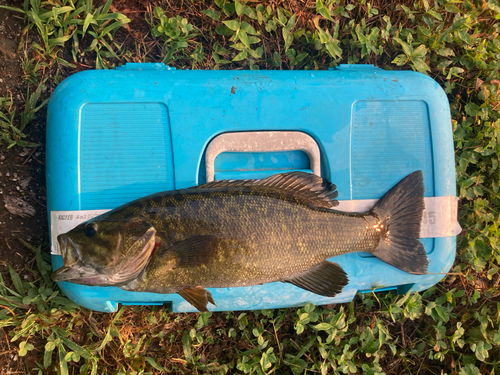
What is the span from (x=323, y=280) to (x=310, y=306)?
572 mm

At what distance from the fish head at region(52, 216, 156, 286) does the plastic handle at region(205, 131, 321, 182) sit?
2.27 ft

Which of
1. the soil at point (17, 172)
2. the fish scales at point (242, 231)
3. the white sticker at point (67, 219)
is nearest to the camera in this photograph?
the fish scales at point (242, 231)

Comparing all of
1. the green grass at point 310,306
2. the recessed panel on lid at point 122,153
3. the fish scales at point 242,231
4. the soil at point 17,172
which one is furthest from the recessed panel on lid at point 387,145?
the soil at point 17,172

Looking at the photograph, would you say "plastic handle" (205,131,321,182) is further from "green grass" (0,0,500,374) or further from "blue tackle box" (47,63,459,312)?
"green grass" (0,0,500,374)

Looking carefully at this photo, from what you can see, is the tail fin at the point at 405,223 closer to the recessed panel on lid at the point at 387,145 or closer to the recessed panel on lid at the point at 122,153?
the recessed panel on lid at the point at 387,145

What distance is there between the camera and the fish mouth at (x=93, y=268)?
77.9 inches

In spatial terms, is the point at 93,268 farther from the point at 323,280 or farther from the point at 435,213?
the point at 435,213

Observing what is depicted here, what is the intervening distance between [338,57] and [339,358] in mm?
2943

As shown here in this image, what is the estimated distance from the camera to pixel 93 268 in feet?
6.49

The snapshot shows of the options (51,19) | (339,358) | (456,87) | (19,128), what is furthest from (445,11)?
(19,128)

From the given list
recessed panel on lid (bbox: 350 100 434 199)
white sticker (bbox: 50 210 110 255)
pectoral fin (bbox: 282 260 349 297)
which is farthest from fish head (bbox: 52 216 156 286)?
recessed panel on lid (bbox: 350 100 434 199)

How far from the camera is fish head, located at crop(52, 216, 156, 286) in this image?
6.46ft

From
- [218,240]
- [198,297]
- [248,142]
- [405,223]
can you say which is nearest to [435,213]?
[405,223]

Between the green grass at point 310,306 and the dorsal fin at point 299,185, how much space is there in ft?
3.90
